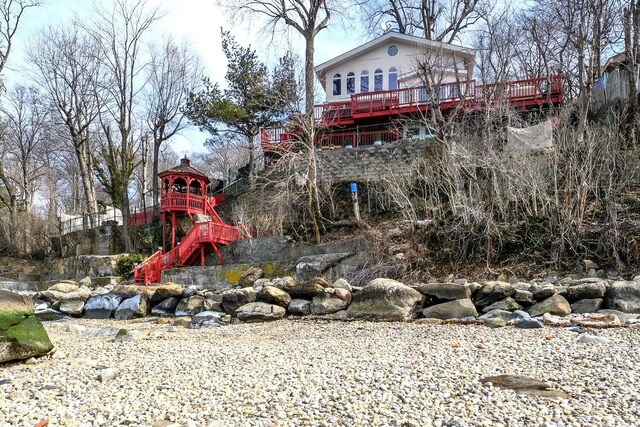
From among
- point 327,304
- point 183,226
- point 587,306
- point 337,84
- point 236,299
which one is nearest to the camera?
point 587,306

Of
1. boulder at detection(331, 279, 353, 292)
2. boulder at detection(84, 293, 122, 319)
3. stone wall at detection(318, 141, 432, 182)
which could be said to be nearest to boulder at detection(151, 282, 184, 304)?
boulder at detection(84, 293, 122, 319)

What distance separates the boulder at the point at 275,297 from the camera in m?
8.92

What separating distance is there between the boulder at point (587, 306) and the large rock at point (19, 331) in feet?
22.9

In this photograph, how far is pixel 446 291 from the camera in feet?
25.0

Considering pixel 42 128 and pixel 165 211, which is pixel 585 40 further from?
pixel 42 128

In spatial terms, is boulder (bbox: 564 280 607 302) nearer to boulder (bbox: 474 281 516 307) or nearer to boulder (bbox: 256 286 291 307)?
boulder (bbox: 474 281 516 307)

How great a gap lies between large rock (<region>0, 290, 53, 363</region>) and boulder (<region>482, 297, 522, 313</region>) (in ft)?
19.7

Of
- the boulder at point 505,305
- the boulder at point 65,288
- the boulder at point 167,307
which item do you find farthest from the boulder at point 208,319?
the boulder at point 65,288

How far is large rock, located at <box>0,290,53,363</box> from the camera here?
4.88m

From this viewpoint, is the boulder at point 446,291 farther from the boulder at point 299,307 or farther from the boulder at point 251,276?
the boulder at point 251,276

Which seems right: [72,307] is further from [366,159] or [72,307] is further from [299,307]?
[366,159]

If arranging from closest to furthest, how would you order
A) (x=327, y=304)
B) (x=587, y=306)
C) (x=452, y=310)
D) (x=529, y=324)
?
(x=529, y=324)
(x=587, y=306)
(x=452, y=310)
(x=327, y=304)

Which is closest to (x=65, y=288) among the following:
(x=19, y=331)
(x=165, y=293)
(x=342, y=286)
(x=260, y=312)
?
(x=165, y=293)

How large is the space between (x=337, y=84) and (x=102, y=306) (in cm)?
1942
